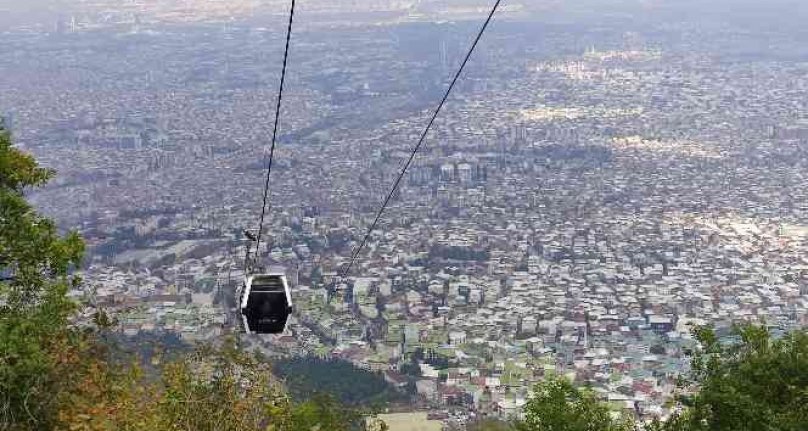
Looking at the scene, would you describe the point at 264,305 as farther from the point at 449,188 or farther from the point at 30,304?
the point at 449,188

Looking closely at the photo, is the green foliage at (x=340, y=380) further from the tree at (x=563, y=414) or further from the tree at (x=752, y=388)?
the tree at (x=752, y=388)

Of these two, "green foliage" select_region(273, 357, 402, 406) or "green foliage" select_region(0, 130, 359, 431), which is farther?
"green foliage" select_region(273, 357, 402, 406)

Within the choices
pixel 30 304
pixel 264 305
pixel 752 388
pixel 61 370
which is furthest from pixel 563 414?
pixel 30 304

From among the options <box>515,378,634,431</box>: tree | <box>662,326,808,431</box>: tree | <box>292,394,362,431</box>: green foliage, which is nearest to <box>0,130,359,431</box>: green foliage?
<box>292,394,362,431</box>: green foliage

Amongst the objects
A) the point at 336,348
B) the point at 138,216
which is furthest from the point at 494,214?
the point at 336,348

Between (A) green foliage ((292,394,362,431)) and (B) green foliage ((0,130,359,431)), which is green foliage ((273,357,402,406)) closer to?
(A) green foliage ((292,394,362,431))
